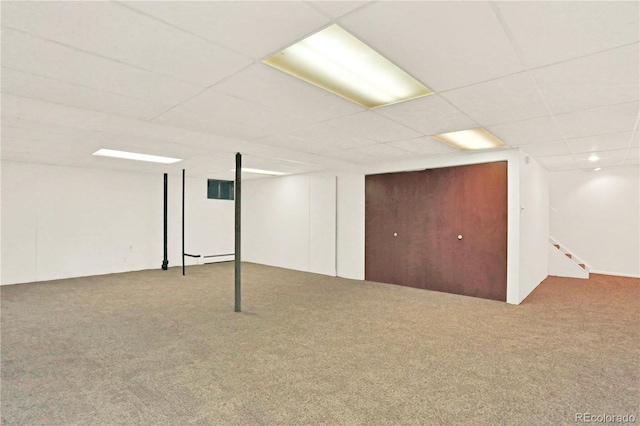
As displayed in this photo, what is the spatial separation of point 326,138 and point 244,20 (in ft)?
9.30

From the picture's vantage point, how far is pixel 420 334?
3828mm

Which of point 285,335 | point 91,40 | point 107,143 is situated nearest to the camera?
point 91,40

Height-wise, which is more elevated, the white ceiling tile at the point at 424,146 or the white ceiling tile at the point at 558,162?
the white ceiling tile at the point at 558,162

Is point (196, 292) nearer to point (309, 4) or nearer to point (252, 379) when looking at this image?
point (252, 379)

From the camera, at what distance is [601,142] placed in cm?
482

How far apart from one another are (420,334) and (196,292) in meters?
4.01

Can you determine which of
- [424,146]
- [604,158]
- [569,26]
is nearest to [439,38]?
[569,26]

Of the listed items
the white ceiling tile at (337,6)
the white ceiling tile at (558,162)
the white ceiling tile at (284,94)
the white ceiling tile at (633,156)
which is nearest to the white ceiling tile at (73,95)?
the white ceiling tile at (284,94)

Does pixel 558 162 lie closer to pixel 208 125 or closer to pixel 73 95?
pixel 208 125

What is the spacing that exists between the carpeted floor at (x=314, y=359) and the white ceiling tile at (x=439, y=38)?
2.46m

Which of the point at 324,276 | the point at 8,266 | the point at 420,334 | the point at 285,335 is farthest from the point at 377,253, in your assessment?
the point at 8,266

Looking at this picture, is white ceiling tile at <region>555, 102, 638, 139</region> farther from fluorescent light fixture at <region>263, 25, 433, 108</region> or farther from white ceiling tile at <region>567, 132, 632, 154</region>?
fluorescent light fixture at <region>263, 25, 433, 108</region>

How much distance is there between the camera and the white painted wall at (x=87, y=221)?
665 centimetres

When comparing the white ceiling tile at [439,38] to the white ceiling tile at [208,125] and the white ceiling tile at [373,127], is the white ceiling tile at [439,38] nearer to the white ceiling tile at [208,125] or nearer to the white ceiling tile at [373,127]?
the white ceiling tile at [373,127]
